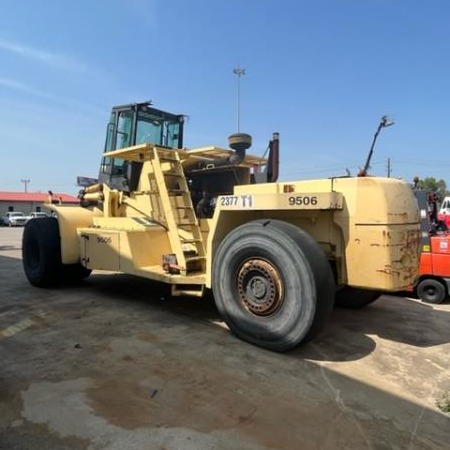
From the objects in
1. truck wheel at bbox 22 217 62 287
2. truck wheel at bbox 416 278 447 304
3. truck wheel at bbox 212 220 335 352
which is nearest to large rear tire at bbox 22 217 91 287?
truck wheel at bbox 22 217 62 287

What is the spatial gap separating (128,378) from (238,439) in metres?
1.28

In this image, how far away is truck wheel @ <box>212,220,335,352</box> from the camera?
4.25 meters

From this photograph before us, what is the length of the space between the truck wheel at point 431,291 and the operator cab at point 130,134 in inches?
196

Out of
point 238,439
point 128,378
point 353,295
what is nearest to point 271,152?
point 353,295

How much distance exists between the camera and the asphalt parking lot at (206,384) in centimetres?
290

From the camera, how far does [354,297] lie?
635cm

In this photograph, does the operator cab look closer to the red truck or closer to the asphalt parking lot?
the asphalt parking lot

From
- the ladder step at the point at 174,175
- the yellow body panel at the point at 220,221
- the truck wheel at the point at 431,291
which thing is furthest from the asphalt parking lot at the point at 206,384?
the ladder step at the point at 174,175

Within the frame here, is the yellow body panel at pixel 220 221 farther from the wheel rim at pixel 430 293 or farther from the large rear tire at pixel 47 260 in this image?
the wheel rim at pixel 430 293

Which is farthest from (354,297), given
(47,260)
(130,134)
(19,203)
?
(19,203)

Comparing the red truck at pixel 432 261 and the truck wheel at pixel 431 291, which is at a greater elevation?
the red truck at pixel 432 261

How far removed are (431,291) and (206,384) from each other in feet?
17.3

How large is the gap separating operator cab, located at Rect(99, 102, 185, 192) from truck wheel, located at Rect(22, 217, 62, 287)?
1.28m

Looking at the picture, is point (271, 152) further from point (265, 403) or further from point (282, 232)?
point (265, 403)
